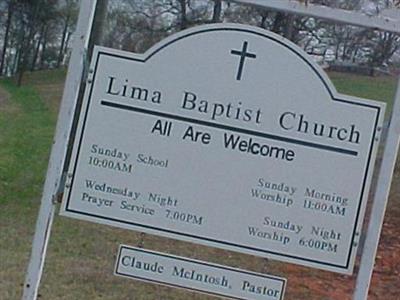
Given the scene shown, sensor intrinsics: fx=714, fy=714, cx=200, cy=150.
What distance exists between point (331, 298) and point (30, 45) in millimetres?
31523

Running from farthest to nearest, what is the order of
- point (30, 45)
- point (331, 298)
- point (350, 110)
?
point (30, 45)
point (331, 298)
point (350, 110)

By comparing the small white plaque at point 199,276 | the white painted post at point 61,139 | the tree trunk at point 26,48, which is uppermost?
the tree trunk at point 26,48

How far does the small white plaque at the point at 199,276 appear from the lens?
3.14 meters

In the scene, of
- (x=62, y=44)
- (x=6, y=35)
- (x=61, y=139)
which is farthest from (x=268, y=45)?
(x=6, y=35)

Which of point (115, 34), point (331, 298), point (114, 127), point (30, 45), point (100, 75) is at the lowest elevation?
point (331, 298)

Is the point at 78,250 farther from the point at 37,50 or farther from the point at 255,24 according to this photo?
the point at 37,50

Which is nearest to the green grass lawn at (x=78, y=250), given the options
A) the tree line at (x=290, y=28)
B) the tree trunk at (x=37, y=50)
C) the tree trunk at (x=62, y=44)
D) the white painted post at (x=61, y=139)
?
the tree line at (x=290, y=28)

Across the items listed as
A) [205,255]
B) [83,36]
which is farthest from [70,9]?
[83,36]

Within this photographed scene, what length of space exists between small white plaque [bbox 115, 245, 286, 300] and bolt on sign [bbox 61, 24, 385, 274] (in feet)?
0.38

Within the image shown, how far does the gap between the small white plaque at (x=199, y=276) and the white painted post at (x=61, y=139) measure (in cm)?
38

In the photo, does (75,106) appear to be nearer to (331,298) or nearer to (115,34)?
(331,298)

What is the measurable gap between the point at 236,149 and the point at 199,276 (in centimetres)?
59

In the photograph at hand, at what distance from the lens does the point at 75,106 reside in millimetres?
3232

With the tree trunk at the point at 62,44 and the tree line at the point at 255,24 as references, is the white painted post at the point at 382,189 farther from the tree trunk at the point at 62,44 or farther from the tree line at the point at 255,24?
the tree trunk at the point at 62,44
